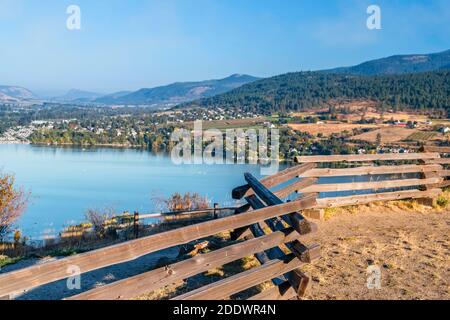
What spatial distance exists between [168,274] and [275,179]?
4.14m

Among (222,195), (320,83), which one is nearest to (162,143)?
(222,195)

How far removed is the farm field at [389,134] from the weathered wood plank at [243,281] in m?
50.8

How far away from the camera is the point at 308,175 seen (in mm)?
9797

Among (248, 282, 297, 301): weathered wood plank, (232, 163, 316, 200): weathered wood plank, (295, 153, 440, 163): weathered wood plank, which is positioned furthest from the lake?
(248, 282, 297, 301): weathered wood plank

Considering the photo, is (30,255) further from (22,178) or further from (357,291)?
(22,178)

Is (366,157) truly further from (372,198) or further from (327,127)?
(327,127)

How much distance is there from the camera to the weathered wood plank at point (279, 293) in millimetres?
5207

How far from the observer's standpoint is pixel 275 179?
26.8 ft

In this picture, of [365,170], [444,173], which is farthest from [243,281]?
[444,173]

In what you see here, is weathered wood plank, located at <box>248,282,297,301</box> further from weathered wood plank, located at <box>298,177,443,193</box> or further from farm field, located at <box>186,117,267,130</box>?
farm field, located at <box>186,117,267,130</box>

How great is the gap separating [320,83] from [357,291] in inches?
5221

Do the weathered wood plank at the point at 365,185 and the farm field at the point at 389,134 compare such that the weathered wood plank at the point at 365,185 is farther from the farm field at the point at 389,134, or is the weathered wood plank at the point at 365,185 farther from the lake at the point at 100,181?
the farm field at the point at 389,134

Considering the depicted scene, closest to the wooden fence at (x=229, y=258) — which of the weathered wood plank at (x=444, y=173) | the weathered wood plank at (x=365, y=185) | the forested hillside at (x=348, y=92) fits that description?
the weathered wood plank at (x=365, y=185)
